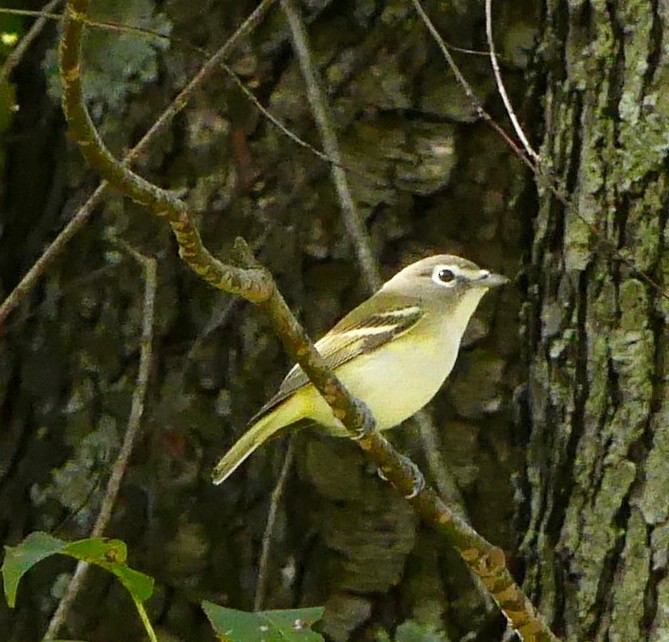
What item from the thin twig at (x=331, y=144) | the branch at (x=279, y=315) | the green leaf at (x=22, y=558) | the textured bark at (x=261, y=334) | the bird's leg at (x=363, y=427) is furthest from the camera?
the textured bark at (x=261, y=334)

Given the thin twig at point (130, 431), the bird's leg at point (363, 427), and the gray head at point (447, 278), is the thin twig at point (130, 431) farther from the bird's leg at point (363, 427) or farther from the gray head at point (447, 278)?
the bird's leg at point (363, 427)

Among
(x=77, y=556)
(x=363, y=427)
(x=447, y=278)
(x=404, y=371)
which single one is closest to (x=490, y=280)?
(x=447, y=278)

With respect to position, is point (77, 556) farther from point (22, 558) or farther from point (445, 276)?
point (445, 276)

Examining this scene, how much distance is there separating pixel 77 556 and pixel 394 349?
1.27 meters

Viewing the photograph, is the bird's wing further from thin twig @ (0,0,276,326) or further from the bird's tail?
thin twig @ (0,0,276,326)

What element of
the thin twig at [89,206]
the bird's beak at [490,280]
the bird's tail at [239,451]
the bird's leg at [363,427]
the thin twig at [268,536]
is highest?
the thin twig at [89,206]

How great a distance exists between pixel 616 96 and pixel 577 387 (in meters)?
0.60

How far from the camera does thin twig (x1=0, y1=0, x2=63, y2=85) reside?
2.75m

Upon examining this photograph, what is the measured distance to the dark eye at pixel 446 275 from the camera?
2.82 metres

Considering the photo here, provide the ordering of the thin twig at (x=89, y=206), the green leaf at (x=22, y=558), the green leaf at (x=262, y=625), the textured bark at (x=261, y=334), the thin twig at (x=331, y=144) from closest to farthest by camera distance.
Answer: the green leaf at (x=22, y=558), the green leaf at (x=262, y=625), the thin twig at (x=89, y=206), the thin twig at (x=331, y=144), the textured bark at (x=261, y=334)

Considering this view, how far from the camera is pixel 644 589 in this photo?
250 cm

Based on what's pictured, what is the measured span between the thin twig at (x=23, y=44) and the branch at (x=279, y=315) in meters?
1.18

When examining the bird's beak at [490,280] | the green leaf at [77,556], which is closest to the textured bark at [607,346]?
the bird's beak at [490,280]

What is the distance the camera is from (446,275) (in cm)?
284
